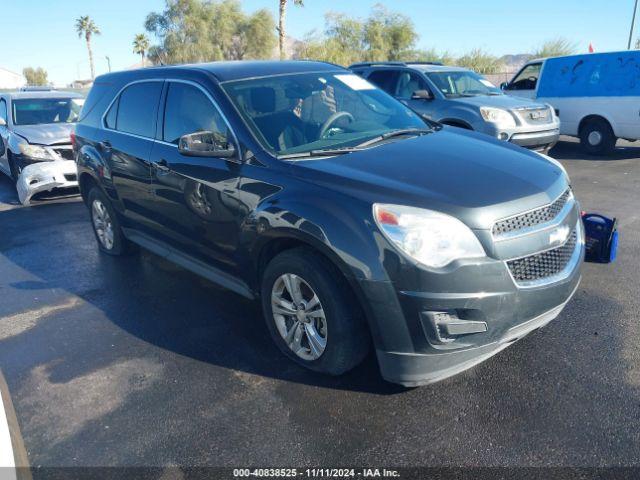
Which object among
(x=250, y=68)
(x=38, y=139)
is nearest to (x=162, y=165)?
(x=250, y=68)

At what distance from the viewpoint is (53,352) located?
3.78 meters

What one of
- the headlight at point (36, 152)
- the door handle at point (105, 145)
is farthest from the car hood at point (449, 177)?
the headlight at point (36, 152)

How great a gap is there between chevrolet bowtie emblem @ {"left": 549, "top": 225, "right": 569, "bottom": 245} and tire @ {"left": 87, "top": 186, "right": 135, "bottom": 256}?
13.2ft

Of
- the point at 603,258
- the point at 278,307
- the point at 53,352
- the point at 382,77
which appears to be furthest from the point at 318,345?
the point at 382,77

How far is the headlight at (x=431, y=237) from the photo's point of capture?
8.55 feet

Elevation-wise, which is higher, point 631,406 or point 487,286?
point 487,286

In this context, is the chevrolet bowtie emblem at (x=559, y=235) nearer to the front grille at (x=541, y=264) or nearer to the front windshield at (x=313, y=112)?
the front grille at (x=541, y=264)

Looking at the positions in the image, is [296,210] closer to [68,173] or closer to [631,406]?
[631,406]

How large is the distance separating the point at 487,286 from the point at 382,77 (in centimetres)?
839

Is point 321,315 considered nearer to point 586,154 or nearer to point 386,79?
point 386,79

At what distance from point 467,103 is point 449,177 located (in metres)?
6.60

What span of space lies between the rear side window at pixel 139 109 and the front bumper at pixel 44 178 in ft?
11.7

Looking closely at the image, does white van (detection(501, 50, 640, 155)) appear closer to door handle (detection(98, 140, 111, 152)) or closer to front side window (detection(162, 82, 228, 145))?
front side window (detection(162, 82, 228, 145))

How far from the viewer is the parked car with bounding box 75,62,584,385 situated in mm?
2635
